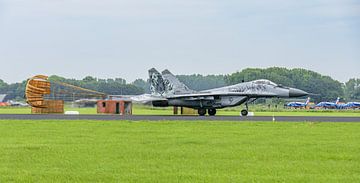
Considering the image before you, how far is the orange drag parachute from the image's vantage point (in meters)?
56.4

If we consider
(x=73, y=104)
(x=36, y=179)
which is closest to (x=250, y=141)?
(x=36, y=179)

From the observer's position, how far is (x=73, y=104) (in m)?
81.2

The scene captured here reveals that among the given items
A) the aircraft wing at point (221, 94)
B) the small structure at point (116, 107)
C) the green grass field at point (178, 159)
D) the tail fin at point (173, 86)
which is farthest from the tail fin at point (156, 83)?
the green grass field at point (178, 159)

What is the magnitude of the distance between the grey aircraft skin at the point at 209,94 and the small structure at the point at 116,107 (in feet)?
13.6

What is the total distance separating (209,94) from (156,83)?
20.2 feet

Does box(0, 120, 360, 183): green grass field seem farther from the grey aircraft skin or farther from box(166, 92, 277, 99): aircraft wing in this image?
the grey aircraft skin

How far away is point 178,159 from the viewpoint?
543 inches

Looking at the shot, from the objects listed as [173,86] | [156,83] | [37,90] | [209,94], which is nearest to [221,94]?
[209,94]

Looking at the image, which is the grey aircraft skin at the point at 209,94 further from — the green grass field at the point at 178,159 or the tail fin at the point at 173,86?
the green grass field at the point at 178,159

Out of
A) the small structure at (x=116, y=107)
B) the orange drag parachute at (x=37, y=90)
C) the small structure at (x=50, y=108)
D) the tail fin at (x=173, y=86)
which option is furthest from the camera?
the small structure at (x=50, y=108)

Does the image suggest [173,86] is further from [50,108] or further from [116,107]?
[50,108]

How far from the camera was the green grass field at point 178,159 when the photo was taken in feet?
36.7

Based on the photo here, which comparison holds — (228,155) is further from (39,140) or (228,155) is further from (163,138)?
(39,140)

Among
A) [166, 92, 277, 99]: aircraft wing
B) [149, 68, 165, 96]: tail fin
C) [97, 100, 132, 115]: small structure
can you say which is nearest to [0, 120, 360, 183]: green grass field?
[166, 92, 277, 99]: aircraft wing
